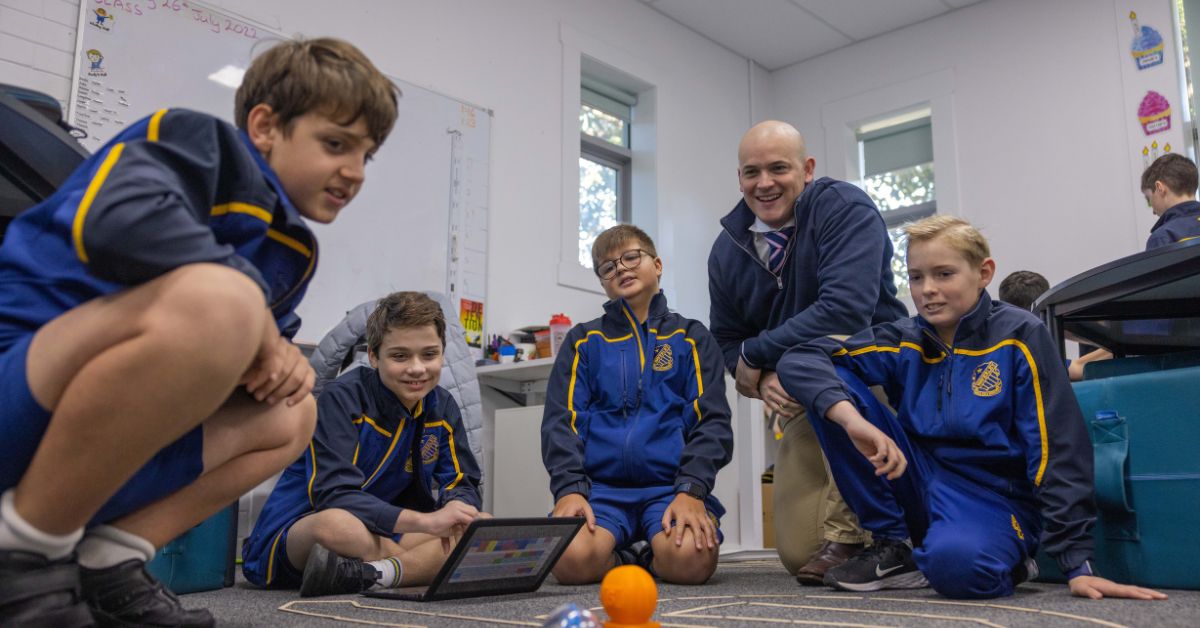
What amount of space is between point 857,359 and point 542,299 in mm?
2165

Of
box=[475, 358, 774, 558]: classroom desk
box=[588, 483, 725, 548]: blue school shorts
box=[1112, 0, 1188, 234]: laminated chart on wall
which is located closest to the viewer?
box=[588, 483, 725, 548]: blue school shorts

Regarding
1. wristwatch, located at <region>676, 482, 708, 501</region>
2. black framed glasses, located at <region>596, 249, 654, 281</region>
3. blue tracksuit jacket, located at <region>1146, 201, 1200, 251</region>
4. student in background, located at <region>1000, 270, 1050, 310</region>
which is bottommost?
wristwatch, located at <region>676, 482, 708, 501</region>

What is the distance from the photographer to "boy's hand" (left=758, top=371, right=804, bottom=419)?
1878 mm

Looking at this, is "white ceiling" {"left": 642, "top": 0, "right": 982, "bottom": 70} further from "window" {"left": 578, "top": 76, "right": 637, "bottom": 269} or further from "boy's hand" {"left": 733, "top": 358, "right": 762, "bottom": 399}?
"boy's hand" {"left": 733, "top": 358, "right": 762, "bottom": 399}

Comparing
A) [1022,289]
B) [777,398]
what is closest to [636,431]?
[777,398]

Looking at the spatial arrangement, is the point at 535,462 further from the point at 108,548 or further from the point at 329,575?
the point at 108,548

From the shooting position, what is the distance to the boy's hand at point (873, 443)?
149 cm

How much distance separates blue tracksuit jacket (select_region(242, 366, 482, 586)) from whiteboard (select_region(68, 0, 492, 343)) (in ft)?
3.29

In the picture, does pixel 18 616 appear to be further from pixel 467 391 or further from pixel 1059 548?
pixel 467 391

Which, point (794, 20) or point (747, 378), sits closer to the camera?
point (747, 378)

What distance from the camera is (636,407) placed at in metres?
2.04

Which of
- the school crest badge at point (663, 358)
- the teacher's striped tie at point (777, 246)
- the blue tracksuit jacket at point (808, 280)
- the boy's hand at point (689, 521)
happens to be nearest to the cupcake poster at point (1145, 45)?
the blue tracksuit jacket at point (808, 280)

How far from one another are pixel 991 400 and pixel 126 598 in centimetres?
128

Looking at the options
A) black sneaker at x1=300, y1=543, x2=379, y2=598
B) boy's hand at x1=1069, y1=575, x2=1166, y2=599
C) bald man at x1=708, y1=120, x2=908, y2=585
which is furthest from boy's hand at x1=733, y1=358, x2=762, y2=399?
black sneaker at x1=300, y1=543, x2=379, y2=598
